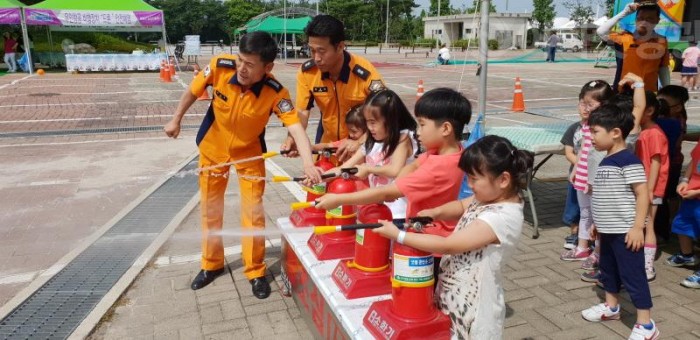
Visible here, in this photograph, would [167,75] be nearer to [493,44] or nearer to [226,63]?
[226,63]

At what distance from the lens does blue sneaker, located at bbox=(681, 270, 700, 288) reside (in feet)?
13.6

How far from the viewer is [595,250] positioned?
443 centimetres

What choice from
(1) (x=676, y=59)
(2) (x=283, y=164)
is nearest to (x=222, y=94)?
(2) (x=283, y=164)

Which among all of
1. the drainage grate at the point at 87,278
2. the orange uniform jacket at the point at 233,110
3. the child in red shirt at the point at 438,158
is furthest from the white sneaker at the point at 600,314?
the drainage grate at the point at 87,278

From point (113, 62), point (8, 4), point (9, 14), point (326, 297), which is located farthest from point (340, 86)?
point (113, 62)

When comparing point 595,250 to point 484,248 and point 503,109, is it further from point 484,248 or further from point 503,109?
point 503,109

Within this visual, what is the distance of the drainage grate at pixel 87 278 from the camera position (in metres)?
3.74

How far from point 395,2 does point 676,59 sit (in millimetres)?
56068

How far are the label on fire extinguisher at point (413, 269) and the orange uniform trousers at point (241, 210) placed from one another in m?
1.97

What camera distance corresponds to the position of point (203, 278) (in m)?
4.30

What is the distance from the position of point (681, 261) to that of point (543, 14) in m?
62.1

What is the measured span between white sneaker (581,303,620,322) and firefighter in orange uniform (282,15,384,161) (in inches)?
78.3

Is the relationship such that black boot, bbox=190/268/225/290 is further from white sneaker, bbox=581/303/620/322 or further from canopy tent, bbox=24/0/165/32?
canopy tent, bbox=24/0/165/32

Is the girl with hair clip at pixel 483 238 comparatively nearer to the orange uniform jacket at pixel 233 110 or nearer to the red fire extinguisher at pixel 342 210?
the red fire extinguisher at pixel 342 210
